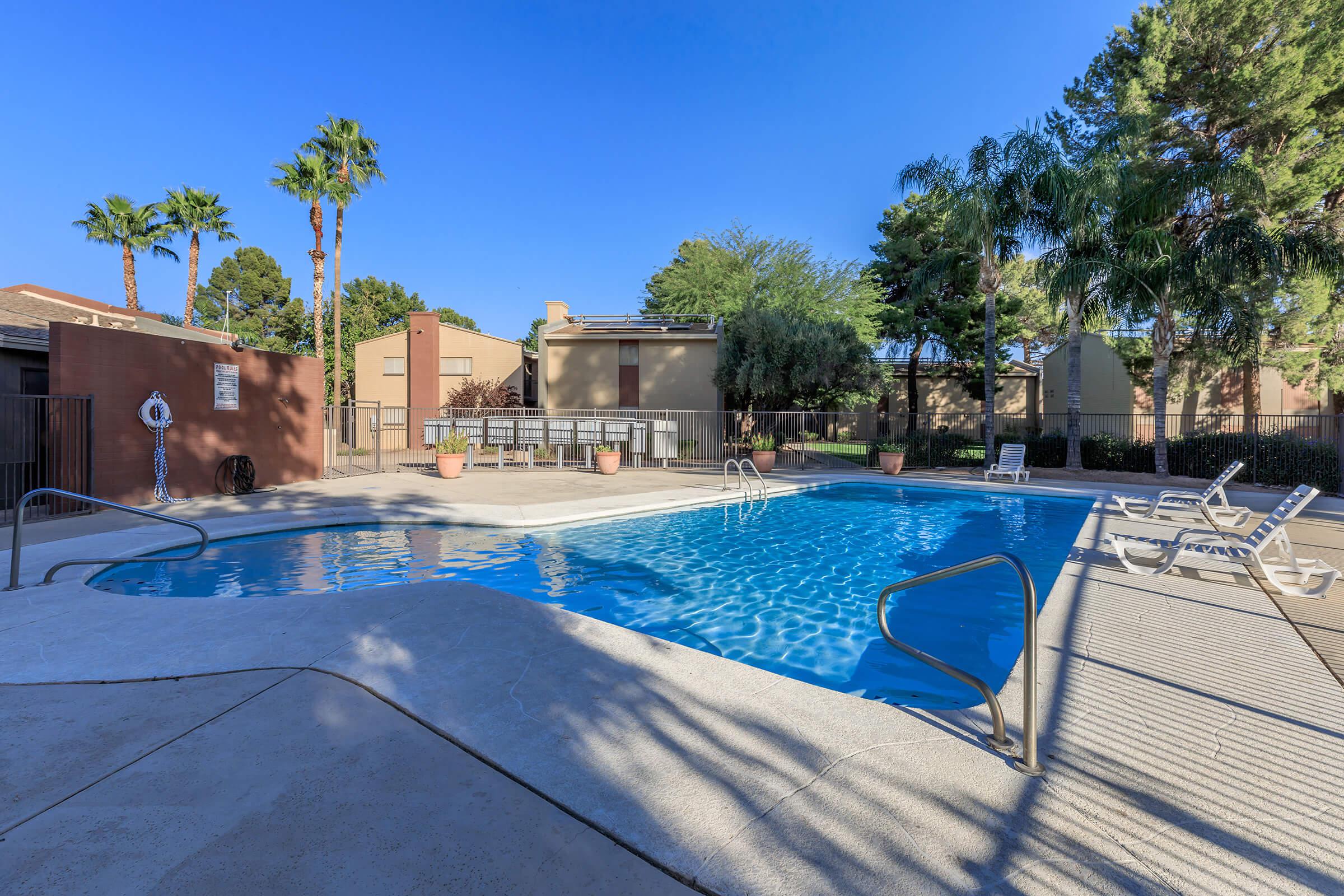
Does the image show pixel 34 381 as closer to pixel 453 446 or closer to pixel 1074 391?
pixel 453 446

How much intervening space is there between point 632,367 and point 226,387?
48.6 ft

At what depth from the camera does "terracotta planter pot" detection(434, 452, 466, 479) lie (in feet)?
52.3

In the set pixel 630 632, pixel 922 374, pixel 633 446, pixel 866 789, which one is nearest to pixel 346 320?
pixel 633 446

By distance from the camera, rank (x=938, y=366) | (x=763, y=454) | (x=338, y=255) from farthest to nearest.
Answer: (x=938, y=366)
(x=338, y=255)
(x=763, y=454)

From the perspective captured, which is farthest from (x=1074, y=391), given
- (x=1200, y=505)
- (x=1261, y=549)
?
(x=1261, y=549)

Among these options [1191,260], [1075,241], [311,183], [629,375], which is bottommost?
[629,375]

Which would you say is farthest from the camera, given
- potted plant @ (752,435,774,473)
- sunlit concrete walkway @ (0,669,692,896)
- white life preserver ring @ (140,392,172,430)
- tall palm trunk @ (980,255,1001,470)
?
potted plant @ (752,435,774,473)

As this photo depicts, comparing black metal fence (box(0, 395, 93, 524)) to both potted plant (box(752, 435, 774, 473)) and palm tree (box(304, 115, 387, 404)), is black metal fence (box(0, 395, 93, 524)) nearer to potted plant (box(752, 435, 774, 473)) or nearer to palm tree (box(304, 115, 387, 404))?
palm tree (box(304, 115, 387, 404))

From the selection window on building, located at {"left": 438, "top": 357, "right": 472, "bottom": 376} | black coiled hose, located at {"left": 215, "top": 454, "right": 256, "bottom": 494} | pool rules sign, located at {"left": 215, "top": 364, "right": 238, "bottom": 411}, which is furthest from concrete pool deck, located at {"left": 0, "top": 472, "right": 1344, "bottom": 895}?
window on building, located at {"left": 438, "top": 357, "right": 472, "bottom": 376}

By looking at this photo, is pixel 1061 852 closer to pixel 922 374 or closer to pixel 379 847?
pixel 379 847

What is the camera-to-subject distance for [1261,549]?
6.47 meters

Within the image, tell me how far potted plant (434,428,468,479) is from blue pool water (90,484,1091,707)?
6146mm

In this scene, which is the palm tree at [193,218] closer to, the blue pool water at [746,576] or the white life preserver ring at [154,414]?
the white life preserver ring at [154,414]

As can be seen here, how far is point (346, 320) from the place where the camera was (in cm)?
3700
